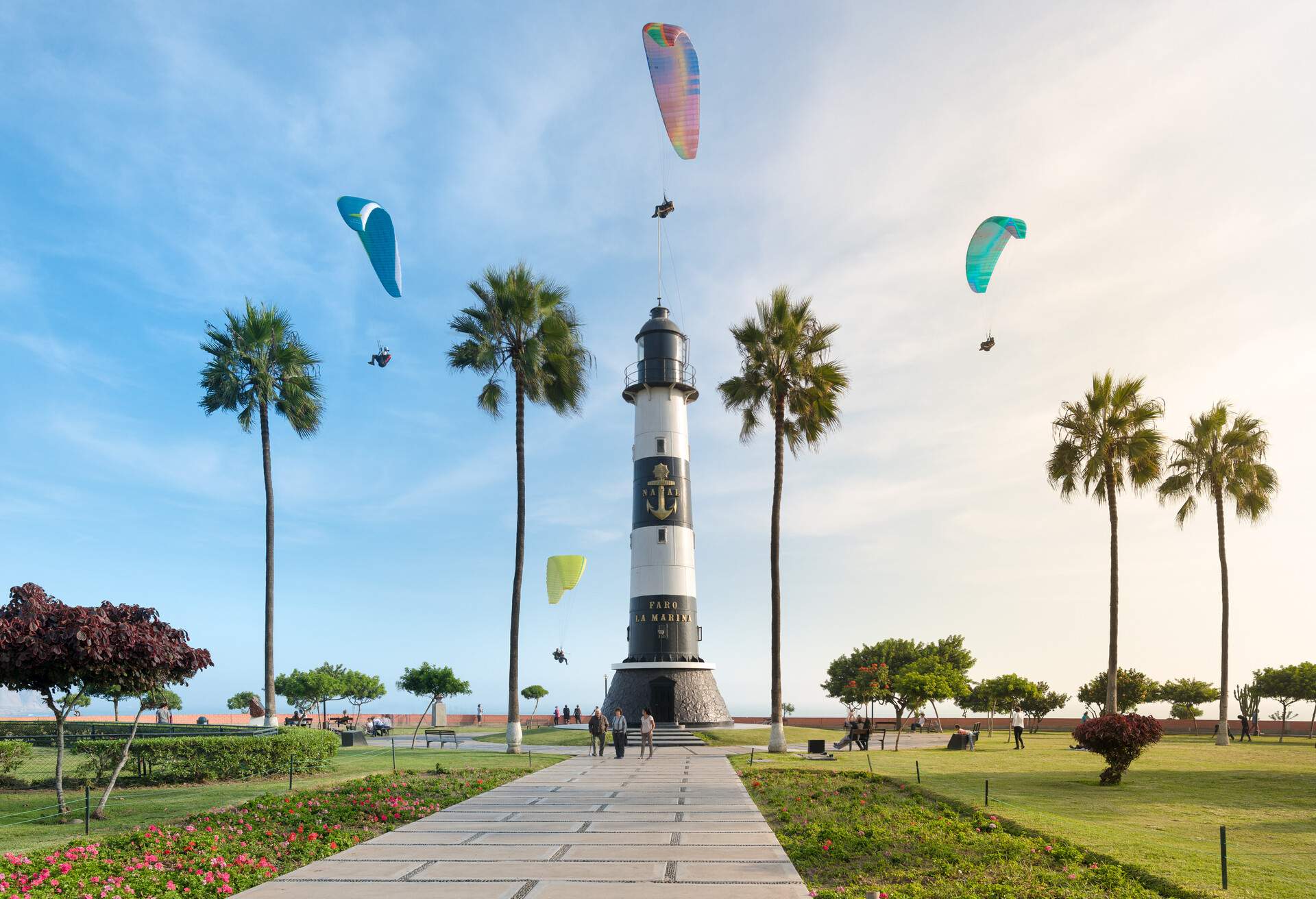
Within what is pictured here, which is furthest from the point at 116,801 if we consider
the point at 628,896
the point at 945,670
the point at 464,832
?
the point at 945,670

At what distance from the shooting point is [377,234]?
2439 cm

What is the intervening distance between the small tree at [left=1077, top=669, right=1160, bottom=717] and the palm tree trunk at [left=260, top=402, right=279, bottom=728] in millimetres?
45193

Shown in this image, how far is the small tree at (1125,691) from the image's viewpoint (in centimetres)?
5319

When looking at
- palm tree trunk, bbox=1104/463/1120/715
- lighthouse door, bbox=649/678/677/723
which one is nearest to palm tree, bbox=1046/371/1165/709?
palm tree trunk, bbox=1104/463/1120/715

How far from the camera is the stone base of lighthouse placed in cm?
3591

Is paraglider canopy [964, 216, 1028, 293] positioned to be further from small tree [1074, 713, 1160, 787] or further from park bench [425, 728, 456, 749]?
park bench [425, 728, 456, 749]

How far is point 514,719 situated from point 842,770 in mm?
12408

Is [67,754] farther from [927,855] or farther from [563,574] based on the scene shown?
[563,574]

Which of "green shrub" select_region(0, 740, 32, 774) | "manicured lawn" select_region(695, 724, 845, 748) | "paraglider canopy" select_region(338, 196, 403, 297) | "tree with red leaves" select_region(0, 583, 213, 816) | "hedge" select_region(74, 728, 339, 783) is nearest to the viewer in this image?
"tree with red leaves" select_region(0, 583, 213, 816)

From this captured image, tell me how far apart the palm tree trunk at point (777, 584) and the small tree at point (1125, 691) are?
31748mm

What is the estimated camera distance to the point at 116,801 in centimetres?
1611

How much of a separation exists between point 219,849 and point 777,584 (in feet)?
71.7

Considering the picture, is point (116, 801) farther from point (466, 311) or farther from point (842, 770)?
point (466, 311)

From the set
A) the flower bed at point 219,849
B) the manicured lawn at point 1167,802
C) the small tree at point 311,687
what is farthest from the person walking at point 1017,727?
the small tree at point 311,687
